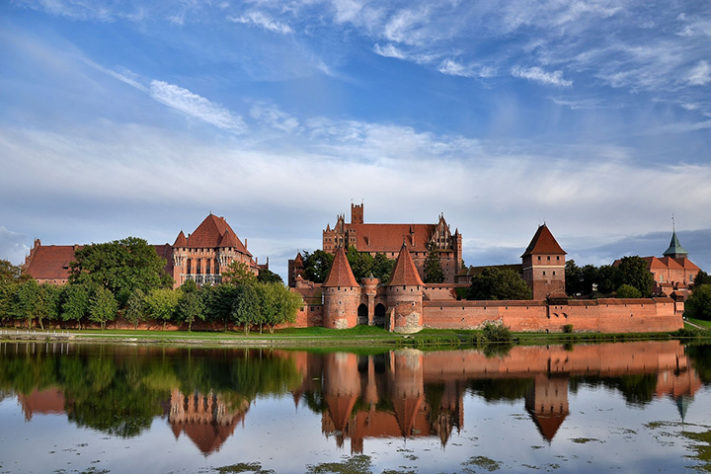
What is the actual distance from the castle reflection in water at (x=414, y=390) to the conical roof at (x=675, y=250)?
199ft

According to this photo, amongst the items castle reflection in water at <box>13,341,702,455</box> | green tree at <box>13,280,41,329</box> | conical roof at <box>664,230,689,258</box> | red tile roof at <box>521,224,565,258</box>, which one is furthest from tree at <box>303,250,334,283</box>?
conical roof at <box>664,230,689,258</box>

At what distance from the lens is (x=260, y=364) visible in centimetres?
3259

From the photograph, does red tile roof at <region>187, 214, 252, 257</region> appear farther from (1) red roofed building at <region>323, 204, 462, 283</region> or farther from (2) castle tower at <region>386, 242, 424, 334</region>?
(2) castle tower at <region>386, 242, 424, 334</region>

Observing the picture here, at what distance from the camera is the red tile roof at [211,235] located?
70438 millimetres

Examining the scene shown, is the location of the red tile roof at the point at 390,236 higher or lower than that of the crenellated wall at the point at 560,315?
higher

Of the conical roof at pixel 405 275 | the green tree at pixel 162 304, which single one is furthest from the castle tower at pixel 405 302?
the green tree at pixel 162 304

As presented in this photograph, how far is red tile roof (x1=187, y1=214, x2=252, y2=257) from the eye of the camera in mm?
70438

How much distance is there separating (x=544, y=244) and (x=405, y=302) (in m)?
19.8

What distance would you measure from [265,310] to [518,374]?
949 inches

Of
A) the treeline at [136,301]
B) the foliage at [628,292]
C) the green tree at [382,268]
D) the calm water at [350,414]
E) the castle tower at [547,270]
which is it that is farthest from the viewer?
the green tree at [382,268]

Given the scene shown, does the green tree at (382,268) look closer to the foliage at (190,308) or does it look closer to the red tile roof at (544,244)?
the red tile roof at (544,244)

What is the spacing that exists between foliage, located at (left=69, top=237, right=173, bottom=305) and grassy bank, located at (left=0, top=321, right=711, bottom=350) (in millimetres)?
4822

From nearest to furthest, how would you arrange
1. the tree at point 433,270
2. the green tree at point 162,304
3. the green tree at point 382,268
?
the green tree at point 162,304 → the green tree at point 382,268 → the tree at point 433,270

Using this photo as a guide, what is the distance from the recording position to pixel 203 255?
2771 inches
